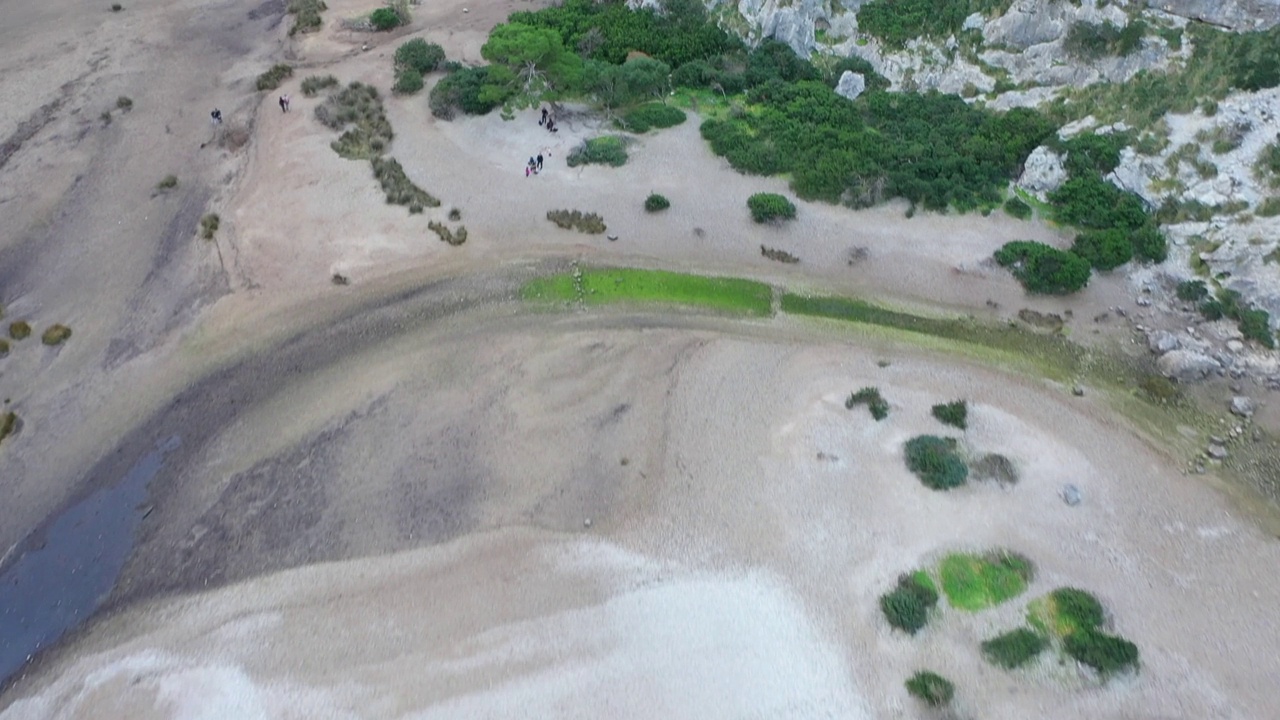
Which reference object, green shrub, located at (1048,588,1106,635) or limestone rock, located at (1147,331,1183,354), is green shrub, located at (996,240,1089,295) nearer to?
limestone rock, located at (1147,331,1183,354)

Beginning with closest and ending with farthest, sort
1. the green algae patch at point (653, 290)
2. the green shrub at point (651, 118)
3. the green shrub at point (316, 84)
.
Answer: the green algae patch at point (653, 290) → the green shrub at point (651, 118) → the green shrub at point (316, 84)

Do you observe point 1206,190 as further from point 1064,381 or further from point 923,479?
point 923,479

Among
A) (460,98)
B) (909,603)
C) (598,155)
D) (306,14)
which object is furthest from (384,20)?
(909,603)

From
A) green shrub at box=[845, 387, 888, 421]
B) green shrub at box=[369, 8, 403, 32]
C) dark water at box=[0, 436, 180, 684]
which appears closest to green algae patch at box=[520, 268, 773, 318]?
green shrub at box=[845, 387, 888, 421]

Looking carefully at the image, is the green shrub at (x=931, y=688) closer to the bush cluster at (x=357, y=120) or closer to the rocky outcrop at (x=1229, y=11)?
the bush cluster at (x=357, y=120)

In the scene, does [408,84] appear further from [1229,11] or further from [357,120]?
[1229,11]

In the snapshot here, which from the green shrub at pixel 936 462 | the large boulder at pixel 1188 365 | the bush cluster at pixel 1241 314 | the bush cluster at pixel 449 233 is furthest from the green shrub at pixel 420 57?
the bush cluster at pixel 1241 314
